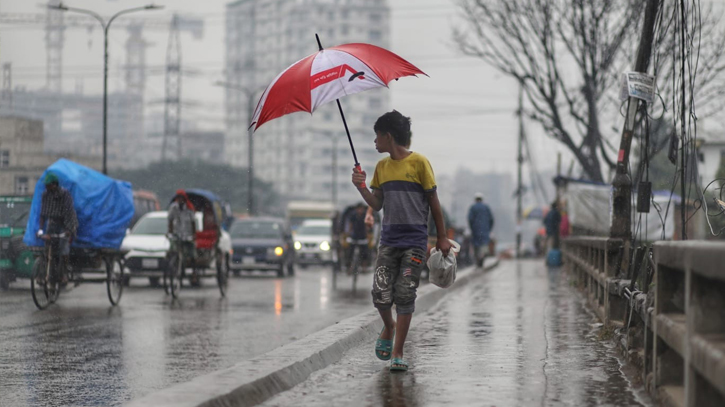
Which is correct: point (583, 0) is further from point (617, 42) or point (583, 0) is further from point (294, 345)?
point (294, 345)

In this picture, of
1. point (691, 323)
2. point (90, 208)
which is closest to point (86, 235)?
point (90, 208)

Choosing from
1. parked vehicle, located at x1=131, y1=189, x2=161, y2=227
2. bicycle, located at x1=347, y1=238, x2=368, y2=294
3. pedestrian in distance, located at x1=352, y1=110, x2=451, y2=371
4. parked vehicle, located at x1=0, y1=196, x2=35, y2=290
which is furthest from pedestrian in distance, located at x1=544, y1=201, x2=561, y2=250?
pedestrian in distance, located at x1=352, y1=110, x2=451, y2=371

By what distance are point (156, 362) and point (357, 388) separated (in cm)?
322

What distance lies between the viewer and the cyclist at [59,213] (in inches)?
610

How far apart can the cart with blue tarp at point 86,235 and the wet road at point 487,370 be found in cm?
589

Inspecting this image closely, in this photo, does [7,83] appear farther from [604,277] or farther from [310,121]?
[310,121]

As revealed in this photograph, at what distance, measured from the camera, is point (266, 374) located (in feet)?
21.6

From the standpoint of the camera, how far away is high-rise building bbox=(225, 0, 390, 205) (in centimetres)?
18588

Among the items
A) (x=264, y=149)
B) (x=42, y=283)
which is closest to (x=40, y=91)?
(x=264, y=149)

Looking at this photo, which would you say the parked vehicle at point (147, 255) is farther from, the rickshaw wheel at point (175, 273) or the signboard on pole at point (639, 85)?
the signboard on pole at point (639, 85)

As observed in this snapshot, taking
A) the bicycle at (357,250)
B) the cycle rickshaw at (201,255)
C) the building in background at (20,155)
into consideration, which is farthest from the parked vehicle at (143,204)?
the bicycle at (357,250)

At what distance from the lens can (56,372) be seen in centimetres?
872

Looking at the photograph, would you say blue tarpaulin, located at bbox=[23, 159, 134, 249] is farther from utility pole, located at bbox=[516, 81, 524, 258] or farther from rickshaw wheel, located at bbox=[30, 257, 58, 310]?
utility pole, located at bbox=[516, 81, 524, 258]

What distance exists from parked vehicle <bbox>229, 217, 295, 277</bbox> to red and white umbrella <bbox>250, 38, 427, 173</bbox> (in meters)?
21.7
